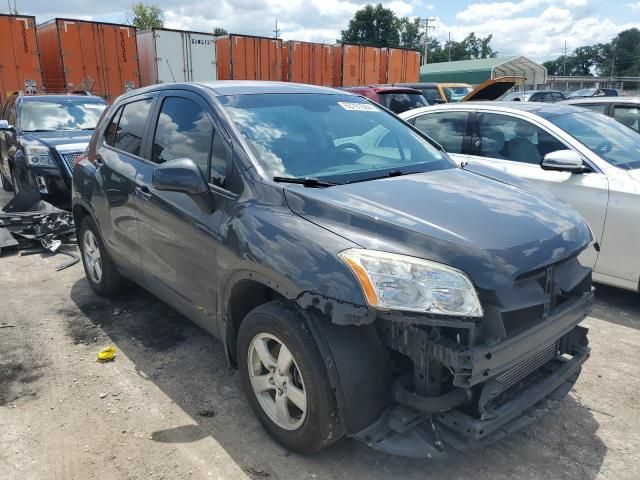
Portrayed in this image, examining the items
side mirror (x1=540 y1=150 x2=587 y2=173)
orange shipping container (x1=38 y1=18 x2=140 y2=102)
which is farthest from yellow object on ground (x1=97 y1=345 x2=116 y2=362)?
orange shipping container (x1=38 y1=18 x2=140 y2=102)

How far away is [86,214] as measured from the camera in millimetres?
4887

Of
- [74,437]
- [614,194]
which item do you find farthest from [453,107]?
[74,437]

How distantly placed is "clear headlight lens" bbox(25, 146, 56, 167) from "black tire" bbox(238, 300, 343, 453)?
606 cm

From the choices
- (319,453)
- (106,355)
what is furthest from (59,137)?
(319,453)

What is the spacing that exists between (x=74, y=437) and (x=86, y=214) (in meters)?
2.47

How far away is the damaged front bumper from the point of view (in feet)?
7.19

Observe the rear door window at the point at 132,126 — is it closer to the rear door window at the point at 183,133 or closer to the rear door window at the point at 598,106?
the rear door window at the point at 183,133

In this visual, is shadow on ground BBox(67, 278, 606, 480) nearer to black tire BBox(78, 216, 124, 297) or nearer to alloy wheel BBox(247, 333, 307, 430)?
alloy wheel BBox(247, 333, 307, 430)

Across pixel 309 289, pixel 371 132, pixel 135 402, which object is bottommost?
pixel 135 402

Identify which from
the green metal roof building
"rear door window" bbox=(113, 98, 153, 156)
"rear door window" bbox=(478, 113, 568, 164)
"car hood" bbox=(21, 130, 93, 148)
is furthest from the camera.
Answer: the green metal roof building

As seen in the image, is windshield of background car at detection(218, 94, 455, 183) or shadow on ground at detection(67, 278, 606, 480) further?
windshield of background car at detection(218, 94, 455, 183)

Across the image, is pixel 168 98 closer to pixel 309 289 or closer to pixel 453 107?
pixel 309 289

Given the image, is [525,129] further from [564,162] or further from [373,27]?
[373,27]

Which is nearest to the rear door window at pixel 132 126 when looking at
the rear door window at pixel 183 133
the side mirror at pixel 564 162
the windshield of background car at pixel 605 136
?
the rear door window at pixel 183 133
